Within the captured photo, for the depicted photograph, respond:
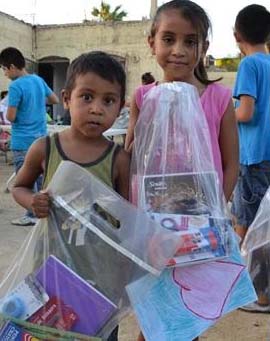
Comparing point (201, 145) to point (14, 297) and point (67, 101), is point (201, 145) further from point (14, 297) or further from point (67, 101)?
point (14, 297)

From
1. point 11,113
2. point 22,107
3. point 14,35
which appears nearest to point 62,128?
point 22,107

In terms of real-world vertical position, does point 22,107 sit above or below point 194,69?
below

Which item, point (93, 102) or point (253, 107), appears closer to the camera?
point (93, 102)

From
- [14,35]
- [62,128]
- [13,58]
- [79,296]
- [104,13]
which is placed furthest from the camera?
[104,13]

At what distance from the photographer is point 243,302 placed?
1375 millimetres

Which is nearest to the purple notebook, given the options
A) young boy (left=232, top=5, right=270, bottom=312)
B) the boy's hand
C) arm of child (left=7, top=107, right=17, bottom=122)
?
the boy's hand

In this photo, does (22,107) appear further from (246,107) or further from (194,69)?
(194,69)

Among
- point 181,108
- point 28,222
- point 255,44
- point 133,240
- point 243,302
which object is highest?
point 255,44

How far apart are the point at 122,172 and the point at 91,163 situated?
0.32 ft

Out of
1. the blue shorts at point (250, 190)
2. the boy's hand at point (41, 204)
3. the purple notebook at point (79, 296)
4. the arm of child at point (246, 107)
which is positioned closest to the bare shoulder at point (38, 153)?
the boy's hand at point (41, 204)

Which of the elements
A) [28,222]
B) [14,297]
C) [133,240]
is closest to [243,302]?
[133,240]

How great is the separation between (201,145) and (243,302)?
437mm

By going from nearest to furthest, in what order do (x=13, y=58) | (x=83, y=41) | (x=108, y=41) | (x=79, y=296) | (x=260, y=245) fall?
(x=79, y=296), (x=260, y=245), (x=13, y=58), (x=108, y=41), (x=83, y=41)

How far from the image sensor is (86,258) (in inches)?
52.7
